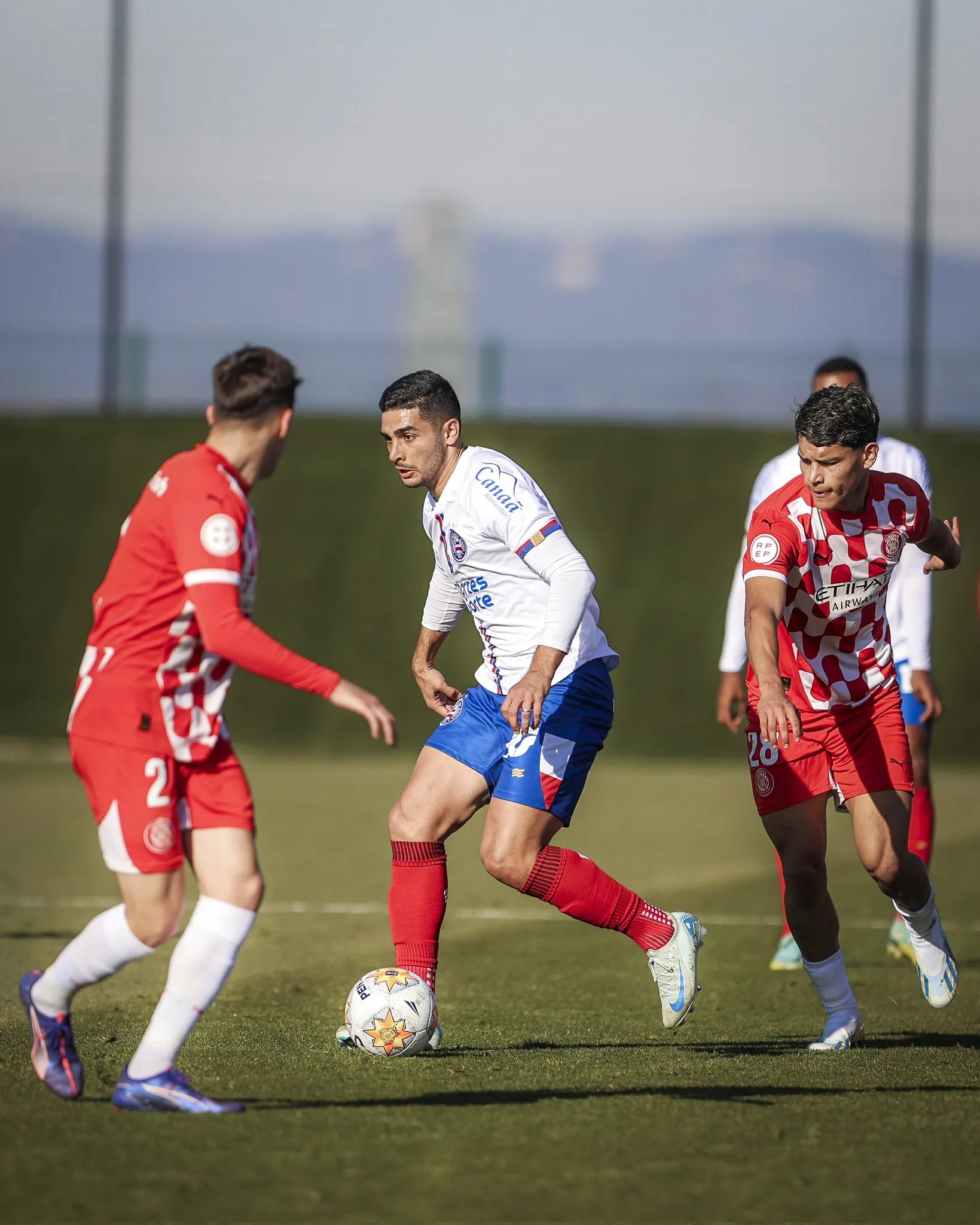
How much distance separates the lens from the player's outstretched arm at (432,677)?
565cm

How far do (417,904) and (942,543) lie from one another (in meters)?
2.15

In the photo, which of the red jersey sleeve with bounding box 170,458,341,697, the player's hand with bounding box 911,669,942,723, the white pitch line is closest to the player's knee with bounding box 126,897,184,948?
the red jersey sleeve with bounding box 170,458,341,697

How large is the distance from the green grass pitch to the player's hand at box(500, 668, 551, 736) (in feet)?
3.30

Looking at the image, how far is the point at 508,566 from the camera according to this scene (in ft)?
17.5

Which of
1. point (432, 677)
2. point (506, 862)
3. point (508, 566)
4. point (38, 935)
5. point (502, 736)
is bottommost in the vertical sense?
point (38, 935)

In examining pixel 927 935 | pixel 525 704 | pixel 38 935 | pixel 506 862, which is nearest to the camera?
pixel 525 704

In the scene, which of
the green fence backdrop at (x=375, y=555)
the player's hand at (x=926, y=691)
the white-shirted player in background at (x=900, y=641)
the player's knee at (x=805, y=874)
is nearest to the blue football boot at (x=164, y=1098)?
the player's knee at (x=805, y=874)

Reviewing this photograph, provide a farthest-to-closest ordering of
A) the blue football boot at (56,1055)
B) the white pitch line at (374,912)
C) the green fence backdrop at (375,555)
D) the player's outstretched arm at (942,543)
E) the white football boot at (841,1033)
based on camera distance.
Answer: the green fence backdrop at (375,555), the white pitch line at (374,912), the player's outstretched arm at (942,543), the white football boot at (841,1033), the blue football boot at (56,1055)

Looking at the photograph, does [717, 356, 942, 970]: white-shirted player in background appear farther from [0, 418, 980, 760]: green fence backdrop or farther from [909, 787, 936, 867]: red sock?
[0, 418, 980, 760]: green fence backdrop

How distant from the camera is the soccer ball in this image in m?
4.91

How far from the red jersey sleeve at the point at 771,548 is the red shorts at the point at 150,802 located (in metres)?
1.86

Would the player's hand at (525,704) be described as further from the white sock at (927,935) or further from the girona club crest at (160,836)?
the white sock at (927,935)

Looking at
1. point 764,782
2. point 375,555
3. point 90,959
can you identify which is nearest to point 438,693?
point 764,782

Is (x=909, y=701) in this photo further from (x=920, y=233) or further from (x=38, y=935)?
(x=920, y=233)
